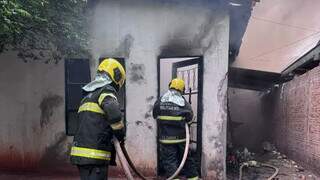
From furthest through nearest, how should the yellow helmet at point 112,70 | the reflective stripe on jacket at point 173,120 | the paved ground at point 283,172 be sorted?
the paved ground at point 283,172, the reflective stripe on jacket at point 173,120, the yellow helmet at point 112,70

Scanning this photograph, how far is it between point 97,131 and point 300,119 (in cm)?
676

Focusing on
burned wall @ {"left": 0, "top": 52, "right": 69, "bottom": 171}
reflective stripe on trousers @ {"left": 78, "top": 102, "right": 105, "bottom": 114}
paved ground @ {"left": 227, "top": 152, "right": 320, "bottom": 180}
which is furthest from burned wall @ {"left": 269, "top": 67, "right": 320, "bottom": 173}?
reflective stripe on trousers @ {"left": 78, "top": 102, "right": 105, "bottom": 114}

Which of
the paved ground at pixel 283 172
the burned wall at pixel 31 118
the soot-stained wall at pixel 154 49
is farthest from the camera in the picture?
the paved ground at pixel 283 172

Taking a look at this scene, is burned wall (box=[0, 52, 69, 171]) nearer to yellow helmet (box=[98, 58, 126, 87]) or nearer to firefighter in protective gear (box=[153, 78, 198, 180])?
firefighter in protective gear (box=[153, 78, 198, 180])

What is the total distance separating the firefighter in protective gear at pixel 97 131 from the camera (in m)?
4.52

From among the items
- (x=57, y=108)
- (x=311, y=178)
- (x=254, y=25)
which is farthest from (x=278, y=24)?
(x=57, y=108)

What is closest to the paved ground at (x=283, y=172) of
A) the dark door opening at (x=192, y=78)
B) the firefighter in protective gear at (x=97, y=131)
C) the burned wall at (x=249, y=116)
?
the dark door opening at (x=192, y=78)

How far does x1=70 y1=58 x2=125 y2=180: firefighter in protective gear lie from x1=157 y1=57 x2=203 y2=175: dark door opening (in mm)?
3513

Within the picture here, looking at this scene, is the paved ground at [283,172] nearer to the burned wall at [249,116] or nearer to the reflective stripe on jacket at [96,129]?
the burned wall at [249,116]

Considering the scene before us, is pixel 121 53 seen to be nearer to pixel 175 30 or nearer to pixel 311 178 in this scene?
pixel 175 30

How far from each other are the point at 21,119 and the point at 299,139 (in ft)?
20.4

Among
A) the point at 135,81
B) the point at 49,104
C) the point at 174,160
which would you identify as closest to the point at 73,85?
the point at 49,104

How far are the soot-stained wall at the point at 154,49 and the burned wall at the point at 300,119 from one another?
6.59ft

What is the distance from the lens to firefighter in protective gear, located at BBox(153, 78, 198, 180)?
7.05 m
